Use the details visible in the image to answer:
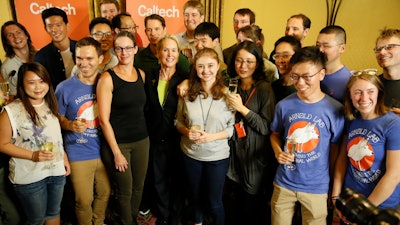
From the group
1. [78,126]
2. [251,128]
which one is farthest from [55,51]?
[251,128]

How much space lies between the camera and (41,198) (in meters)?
2.10

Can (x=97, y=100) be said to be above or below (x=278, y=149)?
above

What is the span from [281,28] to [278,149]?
135 inches

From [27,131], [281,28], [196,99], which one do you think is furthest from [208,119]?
[281,28]

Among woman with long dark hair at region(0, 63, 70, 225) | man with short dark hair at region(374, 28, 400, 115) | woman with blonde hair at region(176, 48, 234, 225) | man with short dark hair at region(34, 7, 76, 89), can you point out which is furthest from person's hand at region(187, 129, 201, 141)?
man with short dark hair at region(34, 7, 76, 89)

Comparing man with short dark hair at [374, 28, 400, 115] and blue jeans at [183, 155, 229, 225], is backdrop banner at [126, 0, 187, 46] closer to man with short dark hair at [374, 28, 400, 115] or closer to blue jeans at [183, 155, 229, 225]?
blue jeans at [183, 155, 229, 225]

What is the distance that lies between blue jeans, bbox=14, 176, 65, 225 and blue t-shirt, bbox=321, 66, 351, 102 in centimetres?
207

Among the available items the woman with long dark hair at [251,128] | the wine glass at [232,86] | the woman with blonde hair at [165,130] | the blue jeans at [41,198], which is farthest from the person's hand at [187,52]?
the blue jeans at [41,198]

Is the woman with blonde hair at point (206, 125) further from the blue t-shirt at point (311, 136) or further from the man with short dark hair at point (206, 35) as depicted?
the man with short dark hair at point (206, 35)

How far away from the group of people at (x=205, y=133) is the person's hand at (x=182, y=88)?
11 millimetres

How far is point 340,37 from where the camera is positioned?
94.2 inches

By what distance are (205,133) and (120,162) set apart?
689 millimetres

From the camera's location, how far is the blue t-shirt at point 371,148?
5.52 feet

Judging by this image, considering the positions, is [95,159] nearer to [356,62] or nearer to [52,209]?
[52,209]
